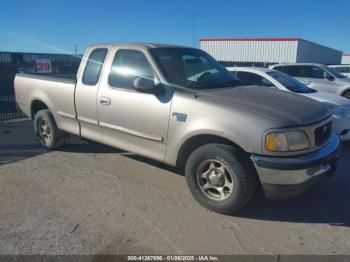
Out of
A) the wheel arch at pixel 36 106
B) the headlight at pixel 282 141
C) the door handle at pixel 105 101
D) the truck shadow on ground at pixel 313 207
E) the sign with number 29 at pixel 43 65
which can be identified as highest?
the sign with number 29 at pixel 43 65

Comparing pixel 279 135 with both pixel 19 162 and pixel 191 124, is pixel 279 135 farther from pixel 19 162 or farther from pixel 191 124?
pixel 19 162

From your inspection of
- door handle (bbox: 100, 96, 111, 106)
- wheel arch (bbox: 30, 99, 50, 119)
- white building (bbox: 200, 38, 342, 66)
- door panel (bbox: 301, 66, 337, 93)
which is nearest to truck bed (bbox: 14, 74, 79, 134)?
wheel arch (bbox: 30, 99, 50, 119)

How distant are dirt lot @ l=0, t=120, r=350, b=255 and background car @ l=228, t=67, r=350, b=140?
1.26 meters

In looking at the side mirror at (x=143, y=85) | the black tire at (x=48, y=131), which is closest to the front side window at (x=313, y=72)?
the black tire at (x=48, y=131)

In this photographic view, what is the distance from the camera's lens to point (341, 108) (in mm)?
6145

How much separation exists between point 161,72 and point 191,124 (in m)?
0.85

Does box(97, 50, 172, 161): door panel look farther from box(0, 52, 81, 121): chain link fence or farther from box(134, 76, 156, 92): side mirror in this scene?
box(0, 52, 81, 121): chain link fence

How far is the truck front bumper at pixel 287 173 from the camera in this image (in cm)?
317

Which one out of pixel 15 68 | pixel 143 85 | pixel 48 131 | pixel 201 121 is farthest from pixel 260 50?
pixel 201 121

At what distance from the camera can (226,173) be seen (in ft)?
11.6

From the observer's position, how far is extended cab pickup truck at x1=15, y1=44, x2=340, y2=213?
127 inches

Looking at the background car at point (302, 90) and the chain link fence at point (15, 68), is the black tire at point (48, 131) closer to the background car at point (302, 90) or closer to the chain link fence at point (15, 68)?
the chain link fence at point (15, 68)

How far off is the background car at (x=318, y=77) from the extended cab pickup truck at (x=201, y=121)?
7.54m

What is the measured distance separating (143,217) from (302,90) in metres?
5.23
